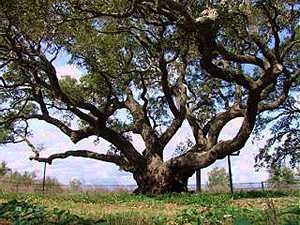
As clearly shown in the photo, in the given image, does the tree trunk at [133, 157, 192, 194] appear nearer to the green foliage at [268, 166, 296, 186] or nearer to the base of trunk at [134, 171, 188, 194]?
the base of trunk at [134, 171, 188, 194]

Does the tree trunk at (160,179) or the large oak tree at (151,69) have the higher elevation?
the large oak tree at (151,69)

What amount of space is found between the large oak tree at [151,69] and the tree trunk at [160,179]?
0.16 ft

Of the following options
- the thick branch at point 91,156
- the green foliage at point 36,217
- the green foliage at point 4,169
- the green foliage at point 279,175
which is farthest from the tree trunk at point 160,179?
the green foliage at point 4,169

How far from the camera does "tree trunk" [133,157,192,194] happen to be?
2277 cm

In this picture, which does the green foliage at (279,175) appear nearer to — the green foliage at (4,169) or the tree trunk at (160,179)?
the tree trunk at (160,179)

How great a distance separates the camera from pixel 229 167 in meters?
31.8

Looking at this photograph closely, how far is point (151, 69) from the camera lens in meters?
24.0

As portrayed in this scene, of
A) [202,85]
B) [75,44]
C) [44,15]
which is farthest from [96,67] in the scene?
[44,15]

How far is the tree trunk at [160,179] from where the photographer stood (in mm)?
22766

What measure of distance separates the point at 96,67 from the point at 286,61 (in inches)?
360

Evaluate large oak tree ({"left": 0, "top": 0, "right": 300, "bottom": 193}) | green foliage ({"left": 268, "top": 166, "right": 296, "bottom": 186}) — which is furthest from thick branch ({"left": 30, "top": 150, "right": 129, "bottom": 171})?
green foliage ({"left": 268, "top": 166, "right": 296, "bottom": 186})

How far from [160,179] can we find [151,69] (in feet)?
17.5

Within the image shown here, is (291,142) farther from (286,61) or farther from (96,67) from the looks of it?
(96,67)

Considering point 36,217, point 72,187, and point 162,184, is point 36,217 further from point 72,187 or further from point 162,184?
point 72,187
